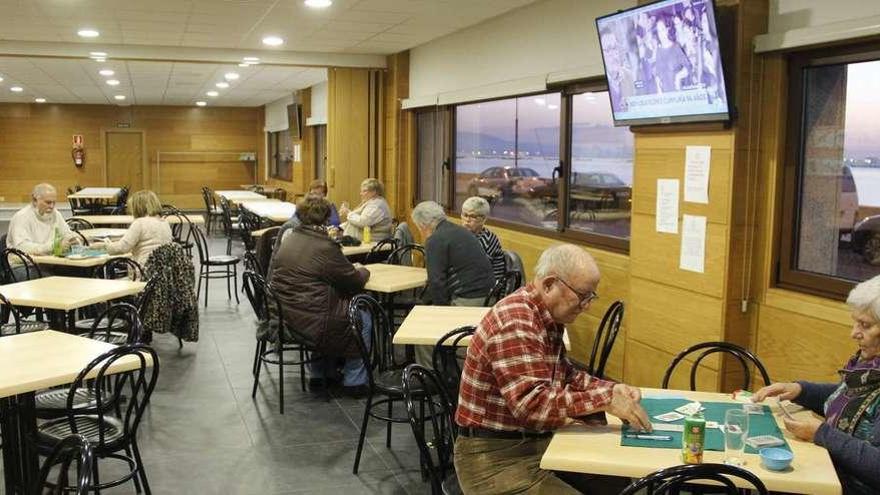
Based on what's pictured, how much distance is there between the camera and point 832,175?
3756 millimetres

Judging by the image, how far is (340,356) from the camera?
4.88m

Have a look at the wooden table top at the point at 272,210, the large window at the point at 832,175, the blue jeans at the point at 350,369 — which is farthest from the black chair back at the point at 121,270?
the large window at the point at 832,175

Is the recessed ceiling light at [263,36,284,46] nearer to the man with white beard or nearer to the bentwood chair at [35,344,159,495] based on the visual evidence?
the man with white beard

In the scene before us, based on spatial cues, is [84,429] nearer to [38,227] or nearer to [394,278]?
[394,278]

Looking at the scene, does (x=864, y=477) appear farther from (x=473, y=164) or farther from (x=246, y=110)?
(x=246, y=110)

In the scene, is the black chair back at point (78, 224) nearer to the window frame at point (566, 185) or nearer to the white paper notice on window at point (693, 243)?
the window frame at point (566, 185)

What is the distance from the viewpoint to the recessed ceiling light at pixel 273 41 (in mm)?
7652

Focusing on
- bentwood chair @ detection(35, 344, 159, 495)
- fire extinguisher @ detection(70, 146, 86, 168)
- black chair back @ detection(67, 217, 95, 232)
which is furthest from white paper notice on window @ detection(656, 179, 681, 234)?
fire extinguisher @ detection(70, 146, 86, 168)

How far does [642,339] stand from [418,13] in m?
3.19

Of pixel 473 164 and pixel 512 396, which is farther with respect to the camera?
pixel 473 164

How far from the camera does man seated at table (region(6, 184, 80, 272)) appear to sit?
6316 mm

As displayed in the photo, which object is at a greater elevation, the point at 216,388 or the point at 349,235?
the point at 349,235

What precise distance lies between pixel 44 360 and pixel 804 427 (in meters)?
2.78

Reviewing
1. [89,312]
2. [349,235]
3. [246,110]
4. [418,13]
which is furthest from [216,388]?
[246,110]
